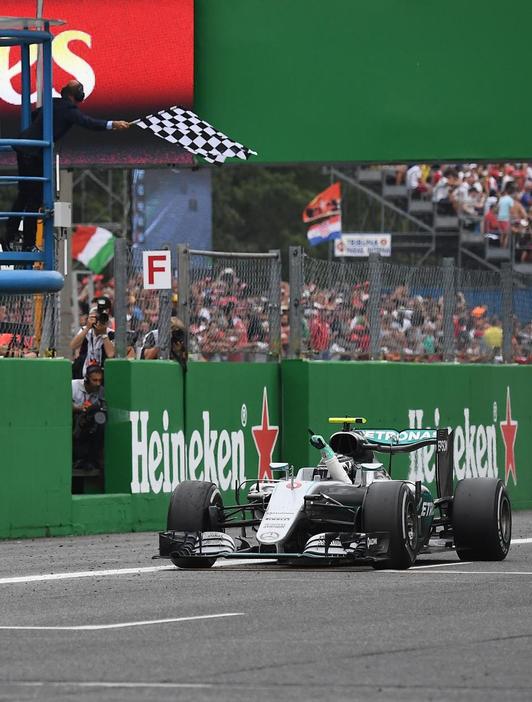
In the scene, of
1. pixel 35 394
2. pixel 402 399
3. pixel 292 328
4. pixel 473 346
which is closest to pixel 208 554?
pixel 35 394

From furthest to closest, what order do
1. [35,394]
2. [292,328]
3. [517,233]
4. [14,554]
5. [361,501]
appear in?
[517,233] → [292,328] → [35,394] → [14,554] → [361,501]

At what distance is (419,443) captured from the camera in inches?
580

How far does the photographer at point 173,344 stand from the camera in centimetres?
1880

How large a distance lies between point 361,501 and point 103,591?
233cm

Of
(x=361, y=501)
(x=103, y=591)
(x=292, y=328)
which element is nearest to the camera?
(x=103, y=591)

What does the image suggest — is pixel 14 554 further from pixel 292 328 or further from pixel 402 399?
pixel 402 399

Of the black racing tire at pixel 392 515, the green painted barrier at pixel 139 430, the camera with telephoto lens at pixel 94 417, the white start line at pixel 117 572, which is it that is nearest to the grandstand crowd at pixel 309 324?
the green painted barrier at pixel 139 430

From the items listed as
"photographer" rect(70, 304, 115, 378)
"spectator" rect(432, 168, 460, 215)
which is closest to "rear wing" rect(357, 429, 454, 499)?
"photographer" rect(70, 304, 115, 378)

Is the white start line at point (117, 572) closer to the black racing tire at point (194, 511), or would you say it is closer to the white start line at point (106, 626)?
the black racing tire at point (194, 511)

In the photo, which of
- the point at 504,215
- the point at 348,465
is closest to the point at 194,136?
the point at 348,465

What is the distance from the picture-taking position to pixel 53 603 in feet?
37.6

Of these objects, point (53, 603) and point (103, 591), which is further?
point (103, 591)

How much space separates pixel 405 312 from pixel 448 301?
79 cm

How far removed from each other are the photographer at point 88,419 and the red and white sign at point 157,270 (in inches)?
38.9
